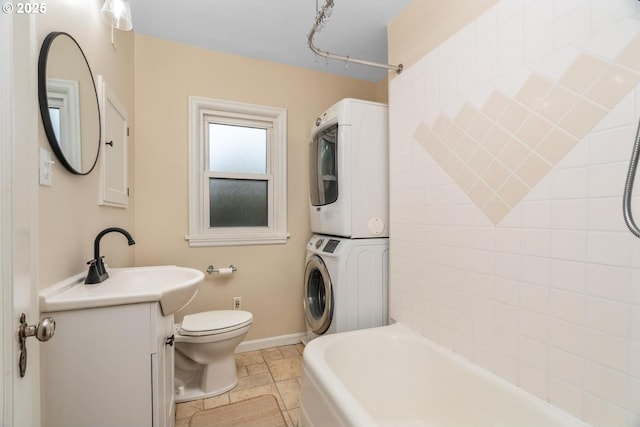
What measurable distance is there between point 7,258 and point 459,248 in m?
1.56

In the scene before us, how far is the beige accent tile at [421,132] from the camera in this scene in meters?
1.64

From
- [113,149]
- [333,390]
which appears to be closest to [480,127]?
[333,390]

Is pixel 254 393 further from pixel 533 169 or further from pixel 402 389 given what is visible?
pixel 533 169

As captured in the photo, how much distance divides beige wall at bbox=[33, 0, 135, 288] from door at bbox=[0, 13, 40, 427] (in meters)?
0.13

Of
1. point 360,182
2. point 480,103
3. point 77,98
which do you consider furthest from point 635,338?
point 77,98

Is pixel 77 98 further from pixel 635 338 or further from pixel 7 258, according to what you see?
pixel 635 338

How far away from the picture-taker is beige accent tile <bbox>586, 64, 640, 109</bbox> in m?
0.86

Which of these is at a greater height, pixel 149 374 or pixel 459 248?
pixel 459 248

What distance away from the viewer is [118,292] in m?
1.14

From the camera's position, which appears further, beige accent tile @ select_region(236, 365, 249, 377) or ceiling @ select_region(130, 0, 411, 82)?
beige accent tile @ select_region(236, 365, 249, 377)

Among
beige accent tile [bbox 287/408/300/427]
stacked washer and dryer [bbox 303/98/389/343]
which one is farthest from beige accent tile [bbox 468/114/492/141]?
beige accent tile [bbox 287/408/300/427]

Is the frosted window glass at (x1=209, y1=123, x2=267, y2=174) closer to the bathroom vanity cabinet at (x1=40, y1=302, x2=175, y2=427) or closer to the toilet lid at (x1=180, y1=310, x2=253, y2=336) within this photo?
the toilet lid at (x1=180, y1=310, x2=253, y2=336)

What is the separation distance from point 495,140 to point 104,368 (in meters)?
1.79

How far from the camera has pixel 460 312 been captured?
1.42 meters
